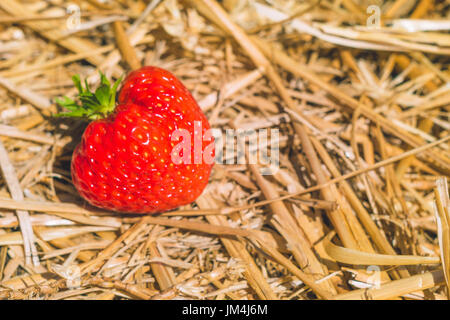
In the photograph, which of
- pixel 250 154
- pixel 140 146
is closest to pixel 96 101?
pixel 140 146

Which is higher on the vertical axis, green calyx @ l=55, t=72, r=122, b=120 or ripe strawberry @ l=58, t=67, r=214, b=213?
green calyx @ l=55, t=72, r=122, b=120

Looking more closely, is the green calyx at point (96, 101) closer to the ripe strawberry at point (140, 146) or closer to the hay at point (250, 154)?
the ripe strawberry at point (140, 146)

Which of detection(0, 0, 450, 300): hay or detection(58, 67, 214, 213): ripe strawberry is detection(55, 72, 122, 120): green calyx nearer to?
detection(58, 67, 214, 213): ripe strawberry

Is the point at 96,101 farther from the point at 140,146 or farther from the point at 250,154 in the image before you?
the point at 250,154

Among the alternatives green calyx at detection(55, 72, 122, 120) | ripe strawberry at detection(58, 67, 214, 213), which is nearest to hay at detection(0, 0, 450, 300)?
ripe strawberry at detection(58, 67, 214, 213)
